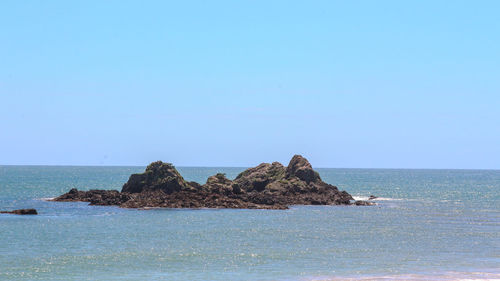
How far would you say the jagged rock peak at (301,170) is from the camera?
110m

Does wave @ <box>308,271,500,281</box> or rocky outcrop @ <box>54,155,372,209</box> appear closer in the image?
wave @ <box>308,271,500,281</box>

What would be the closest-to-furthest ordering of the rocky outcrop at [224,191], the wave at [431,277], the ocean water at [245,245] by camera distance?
the wave at [431,277] < the ocean water at [245,245] < the rocky outcrop at [224,191]

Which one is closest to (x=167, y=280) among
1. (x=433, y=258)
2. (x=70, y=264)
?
(x=70, y=264)

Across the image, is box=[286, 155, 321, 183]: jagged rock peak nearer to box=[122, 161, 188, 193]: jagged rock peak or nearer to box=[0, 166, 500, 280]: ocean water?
box=[122, 161, 188, 193]: jagged rock peak

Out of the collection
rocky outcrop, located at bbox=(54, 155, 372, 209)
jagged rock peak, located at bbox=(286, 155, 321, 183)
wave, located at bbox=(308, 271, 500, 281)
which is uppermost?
jagged rock peak, located at bbox=(286, 155, 321, 183)

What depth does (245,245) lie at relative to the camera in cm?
5294

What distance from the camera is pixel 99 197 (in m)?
97.2

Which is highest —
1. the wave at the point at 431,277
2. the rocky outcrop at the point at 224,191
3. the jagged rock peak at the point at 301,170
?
the jagged rock peak at the point at 301,170

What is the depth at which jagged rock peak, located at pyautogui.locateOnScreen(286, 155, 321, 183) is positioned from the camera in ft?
361

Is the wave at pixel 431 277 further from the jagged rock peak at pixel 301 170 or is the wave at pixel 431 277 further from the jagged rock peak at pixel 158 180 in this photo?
the jagged rock peak at pixel 301 170

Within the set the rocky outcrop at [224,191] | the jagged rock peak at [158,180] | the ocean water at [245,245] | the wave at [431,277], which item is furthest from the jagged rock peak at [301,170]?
the wave at [431,277]

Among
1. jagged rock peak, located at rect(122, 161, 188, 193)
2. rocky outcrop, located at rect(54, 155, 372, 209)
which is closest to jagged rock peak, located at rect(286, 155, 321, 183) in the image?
rocky outcrop, located at rect(54, 155, 372, 209)

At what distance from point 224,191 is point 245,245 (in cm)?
4590

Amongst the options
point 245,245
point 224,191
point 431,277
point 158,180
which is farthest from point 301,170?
point 431,277
